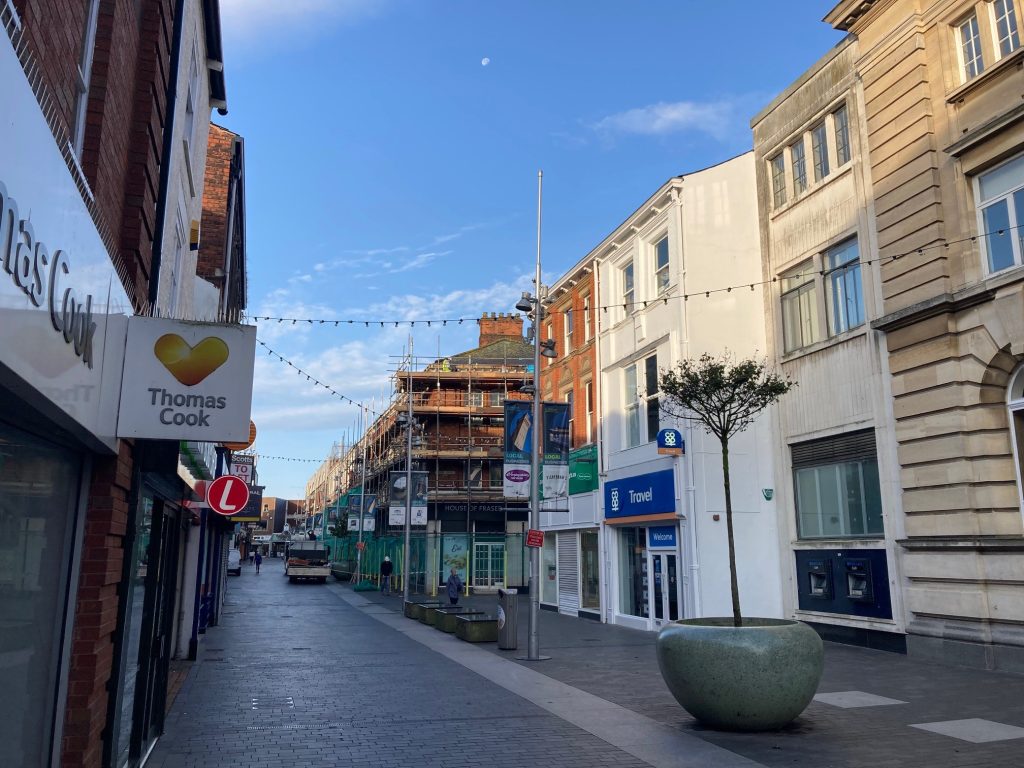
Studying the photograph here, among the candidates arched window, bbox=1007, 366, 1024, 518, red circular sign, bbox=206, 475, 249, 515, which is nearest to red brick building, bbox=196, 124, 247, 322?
red circular sign, bbox=206, 475, 249, 515

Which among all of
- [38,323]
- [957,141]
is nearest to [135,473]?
[38,323]

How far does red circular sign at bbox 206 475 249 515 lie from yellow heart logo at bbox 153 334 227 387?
7.16m

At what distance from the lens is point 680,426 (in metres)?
20.6

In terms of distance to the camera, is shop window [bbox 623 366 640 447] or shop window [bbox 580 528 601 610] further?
shop window [bbox 580 528 601 610]

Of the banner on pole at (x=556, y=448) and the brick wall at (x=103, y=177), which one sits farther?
the banner on pole at (x=556, y=448)

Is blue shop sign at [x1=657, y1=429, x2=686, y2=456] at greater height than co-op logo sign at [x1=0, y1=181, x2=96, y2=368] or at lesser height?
Answer: greater

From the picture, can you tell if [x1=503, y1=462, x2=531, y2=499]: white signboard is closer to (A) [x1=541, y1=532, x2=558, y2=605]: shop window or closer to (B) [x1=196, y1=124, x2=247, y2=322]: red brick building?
(B) [x1=196, y1=124, x2=247, y2=322]: red brick building

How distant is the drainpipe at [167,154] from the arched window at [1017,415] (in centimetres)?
1340

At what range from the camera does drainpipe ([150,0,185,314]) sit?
24.4 ft

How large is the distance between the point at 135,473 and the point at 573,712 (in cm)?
673

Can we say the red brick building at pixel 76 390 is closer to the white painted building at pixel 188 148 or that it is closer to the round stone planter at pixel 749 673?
the white painted building at pixel 188 148

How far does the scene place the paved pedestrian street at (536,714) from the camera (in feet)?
26.9

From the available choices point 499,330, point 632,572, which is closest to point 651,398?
point 632,572

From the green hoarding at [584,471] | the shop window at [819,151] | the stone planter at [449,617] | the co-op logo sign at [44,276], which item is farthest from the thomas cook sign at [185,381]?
the green hoarding at [584,471]
